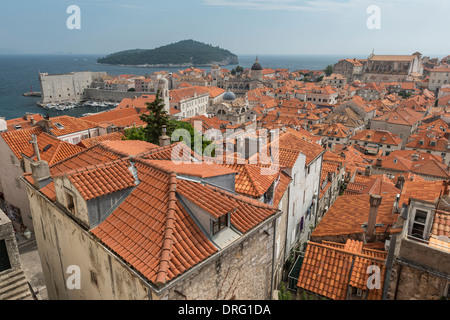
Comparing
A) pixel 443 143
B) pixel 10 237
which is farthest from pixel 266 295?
pixel 443 143

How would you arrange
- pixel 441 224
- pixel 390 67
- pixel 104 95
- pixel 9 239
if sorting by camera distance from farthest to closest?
pixel 390 67 → pixel 104 95 → pixel 9 239 → pixel 441 224

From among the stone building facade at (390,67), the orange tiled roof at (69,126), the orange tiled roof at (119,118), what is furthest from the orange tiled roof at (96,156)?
the stone building facade at (390,67)

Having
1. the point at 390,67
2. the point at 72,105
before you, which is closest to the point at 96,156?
the point at 72,105

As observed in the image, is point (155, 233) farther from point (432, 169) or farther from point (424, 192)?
point (432, 169)

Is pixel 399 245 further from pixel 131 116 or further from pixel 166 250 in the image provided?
pixel 131 116

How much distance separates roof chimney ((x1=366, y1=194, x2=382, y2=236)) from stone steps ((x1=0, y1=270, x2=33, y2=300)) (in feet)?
42.9

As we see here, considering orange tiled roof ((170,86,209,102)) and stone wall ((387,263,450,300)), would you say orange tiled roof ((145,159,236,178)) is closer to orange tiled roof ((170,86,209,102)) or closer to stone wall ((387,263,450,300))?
stone wall ((387,263,450,300))

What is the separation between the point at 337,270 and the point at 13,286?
437 inches

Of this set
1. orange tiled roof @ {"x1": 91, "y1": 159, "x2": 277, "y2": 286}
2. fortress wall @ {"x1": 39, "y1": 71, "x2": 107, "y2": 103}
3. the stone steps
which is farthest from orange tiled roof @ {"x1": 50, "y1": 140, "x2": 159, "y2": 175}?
fortress wall @ {"x1": 39, "y1": 71, "x2": 107, "y2": 103}

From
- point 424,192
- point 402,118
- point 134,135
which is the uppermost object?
point 424,192

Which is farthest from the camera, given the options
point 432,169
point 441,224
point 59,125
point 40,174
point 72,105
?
point 72,105

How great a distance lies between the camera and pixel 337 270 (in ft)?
34.2

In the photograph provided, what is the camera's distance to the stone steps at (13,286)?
9.70 m

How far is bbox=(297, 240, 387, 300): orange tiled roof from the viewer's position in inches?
386
